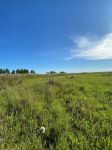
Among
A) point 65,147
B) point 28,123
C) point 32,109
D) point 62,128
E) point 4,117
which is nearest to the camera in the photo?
point 65,147

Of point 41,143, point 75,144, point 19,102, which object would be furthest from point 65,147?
point 19,102

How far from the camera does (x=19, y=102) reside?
208 inches

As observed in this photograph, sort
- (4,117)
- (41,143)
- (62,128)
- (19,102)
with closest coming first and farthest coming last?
(41,143) → (62,128) → (4,117) → (19,102)

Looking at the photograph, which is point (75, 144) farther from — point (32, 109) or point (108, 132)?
point (32, 109)

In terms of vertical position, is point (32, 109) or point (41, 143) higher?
point (32, 109)

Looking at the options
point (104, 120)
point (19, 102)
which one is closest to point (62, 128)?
point (104, 120)

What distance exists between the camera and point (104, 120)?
392cm

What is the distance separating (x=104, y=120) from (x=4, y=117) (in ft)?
8.16

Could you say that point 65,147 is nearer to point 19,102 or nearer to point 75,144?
point 75,144

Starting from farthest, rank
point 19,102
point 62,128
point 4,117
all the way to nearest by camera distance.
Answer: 1. point 19,102
2. point 4,117
3. point 62,128

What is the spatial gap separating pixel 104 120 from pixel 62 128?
108 cm

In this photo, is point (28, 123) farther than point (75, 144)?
Yes

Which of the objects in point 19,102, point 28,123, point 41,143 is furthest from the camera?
point 19,102

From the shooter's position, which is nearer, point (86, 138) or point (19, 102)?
point (86, 138)
